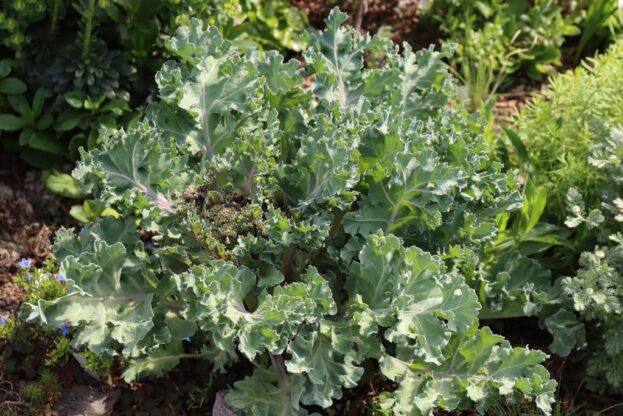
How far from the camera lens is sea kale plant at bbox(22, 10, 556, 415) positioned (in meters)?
3.04

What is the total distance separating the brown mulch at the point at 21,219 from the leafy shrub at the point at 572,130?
2513 mm

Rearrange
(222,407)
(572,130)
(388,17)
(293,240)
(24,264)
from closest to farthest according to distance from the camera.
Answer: (293,240) → (222,407) → (24,264) → (572,130) → (388,17)

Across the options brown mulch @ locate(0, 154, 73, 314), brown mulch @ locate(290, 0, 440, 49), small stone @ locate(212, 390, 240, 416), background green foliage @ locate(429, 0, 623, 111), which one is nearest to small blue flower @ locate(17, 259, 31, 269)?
brown mulch @ locate(0, 154, 73, 314)

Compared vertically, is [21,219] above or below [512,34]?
below

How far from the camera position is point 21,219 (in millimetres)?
4273

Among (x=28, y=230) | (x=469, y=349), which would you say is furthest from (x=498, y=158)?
(x=28, y=230)

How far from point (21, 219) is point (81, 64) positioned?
0.88 meters

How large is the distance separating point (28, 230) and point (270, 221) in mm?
1714

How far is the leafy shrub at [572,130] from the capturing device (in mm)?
3947

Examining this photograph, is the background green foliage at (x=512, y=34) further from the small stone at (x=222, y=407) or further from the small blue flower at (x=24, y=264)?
the small blue flower at (x=24, y=264)

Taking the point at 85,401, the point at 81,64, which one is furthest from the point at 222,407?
the point at 81,64

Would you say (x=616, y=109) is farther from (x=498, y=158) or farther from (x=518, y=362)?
(x=518, y=362)

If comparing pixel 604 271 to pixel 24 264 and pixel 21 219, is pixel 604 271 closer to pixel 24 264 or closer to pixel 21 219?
pixel 24 264


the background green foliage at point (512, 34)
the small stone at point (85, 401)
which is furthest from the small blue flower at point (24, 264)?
the background green foliage at point (512, 34)
